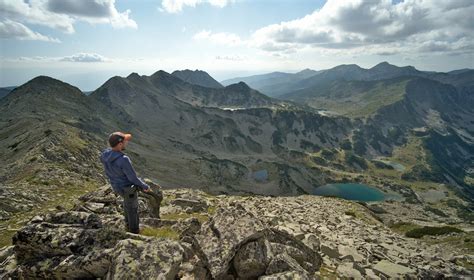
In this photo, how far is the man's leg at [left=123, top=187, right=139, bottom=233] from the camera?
12.2 metres

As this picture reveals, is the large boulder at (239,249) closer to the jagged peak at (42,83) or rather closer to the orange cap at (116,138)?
the orange cap at (116,138)

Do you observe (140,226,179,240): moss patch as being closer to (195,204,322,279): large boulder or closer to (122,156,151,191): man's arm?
(195,204,322,279): large boulder

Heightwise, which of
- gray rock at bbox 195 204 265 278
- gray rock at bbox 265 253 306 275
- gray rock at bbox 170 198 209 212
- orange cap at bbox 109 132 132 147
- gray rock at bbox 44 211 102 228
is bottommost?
gray rock at bbox 170 198 209 212

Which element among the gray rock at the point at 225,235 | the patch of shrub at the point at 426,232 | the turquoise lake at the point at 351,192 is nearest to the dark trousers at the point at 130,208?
the gray rock at the point at 225,235

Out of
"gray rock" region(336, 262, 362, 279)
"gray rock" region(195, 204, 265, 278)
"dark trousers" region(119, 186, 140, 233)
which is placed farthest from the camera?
"gray rock" region(336, 262, 362, 279)

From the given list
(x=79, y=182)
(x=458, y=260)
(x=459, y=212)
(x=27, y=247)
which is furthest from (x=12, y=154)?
(x=459, y=212)

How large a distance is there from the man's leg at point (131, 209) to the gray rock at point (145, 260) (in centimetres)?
229

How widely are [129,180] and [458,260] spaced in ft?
111

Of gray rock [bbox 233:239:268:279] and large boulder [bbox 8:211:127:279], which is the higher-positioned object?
large boulder [bbox 8:211:127:279]

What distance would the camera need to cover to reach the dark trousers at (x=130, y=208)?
12.2m

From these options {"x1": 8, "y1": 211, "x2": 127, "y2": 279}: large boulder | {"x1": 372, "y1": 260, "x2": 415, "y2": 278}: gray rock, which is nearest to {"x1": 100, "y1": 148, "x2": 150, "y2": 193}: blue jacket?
{"x1": 8, "y1": 211, "x2": 127, "y2": 279}: large boulder

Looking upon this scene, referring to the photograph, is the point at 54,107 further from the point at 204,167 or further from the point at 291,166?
the point at 291,166

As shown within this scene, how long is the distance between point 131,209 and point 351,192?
194m

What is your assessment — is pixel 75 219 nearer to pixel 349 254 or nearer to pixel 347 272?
pixel 347 272
